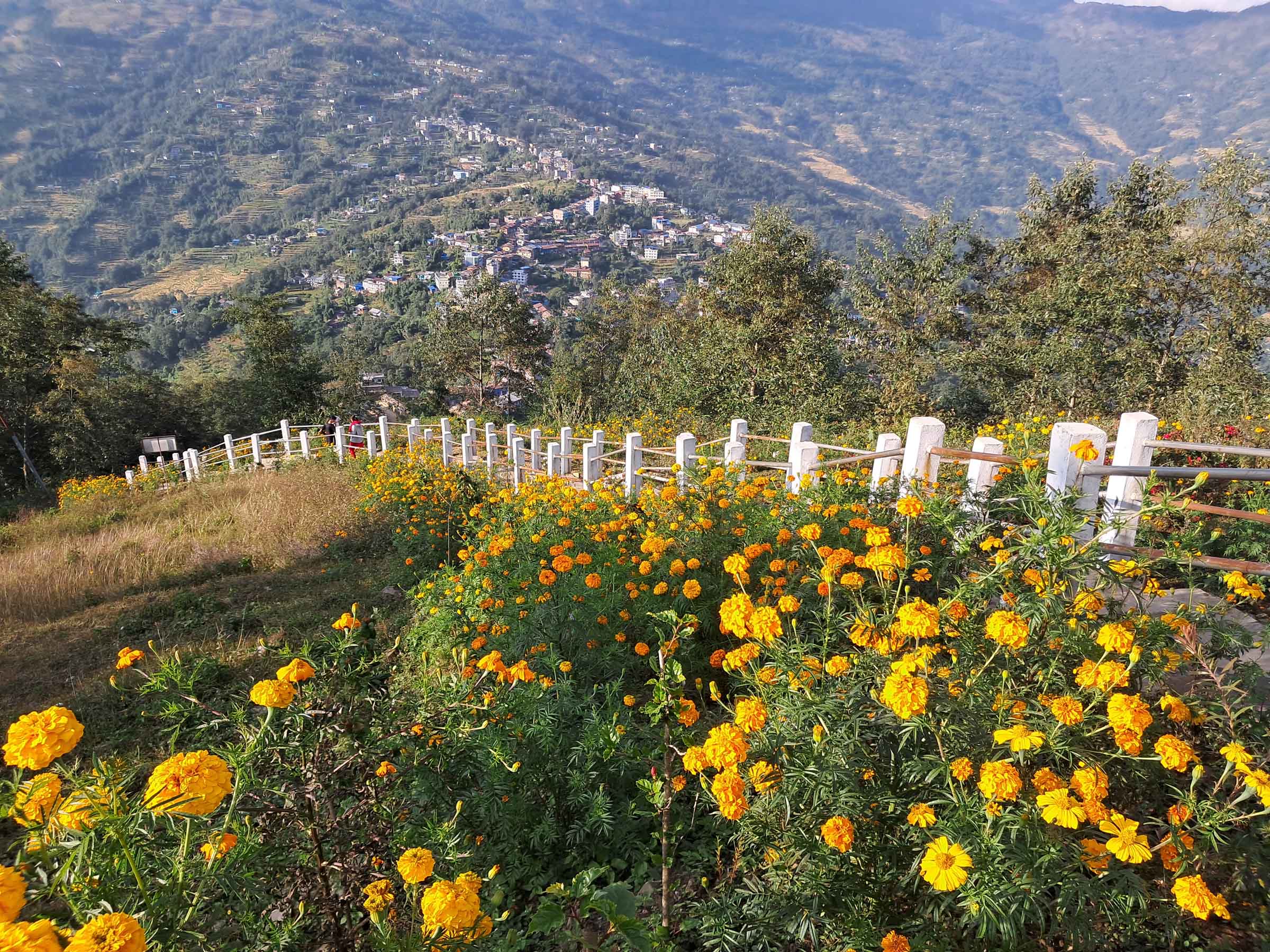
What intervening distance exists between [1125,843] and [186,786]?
204 cm

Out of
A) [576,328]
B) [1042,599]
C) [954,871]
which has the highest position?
[1042,599]

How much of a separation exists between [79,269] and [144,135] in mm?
112843

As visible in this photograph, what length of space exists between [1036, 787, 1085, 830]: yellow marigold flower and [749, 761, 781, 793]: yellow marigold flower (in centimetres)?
62

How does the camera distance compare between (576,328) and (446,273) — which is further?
(446,273)

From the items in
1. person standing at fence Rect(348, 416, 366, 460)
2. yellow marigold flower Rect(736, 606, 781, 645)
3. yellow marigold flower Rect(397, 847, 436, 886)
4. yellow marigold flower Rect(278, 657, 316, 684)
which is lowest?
person standing at fence Rect(348, 416, 366, 460)

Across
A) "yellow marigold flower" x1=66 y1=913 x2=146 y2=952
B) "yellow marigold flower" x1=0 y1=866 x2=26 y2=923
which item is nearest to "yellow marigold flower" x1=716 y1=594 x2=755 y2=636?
"yellow marigold flower" x1=66 y1=913 x2=146 y2=952

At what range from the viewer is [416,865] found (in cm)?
134

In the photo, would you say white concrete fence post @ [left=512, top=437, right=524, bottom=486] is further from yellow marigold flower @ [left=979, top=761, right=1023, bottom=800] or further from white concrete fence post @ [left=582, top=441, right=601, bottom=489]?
yellow marigold flower @ [left=979, top=761, right=1023, bottom=800]

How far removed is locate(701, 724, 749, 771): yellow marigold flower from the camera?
1.57 metres

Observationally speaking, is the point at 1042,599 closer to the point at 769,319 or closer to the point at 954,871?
the point at 954,871

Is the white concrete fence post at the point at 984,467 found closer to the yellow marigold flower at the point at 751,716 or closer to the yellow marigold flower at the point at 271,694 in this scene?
the yellow marigold flower at the point at 751,716

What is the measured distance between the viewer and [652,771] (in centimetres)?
196

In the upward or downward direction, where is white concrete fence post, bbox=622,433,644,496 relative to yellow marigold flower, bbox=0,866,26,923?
downward

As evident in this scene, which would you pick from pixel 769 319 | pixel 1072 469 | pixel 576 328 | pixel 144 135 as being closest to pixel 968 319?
pixel 769 319
